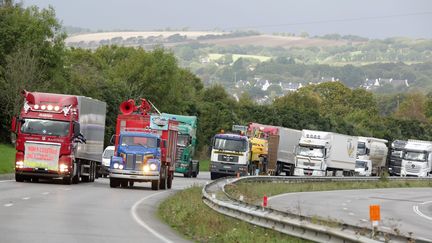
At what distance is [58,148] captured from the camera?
3969cm

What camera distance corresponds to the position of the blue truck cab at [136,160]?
132 ft

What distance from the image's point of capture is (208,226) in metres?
22.4

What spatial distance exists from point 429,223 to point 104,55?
348 ft

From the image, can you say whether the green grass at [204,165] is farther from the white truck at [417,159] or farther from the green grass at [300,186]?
the green grass at [300,186]

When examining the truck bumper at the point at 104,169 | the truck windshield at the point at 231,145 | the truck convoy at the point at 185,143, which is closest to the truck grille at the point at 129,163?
the truck bumper at the point at 104,169

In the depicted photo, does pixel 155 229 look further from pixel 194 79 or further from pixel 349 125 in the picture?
pixel 194 79

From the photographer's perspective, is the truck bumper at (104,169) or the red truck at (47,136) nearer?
the red truck at (47,136)

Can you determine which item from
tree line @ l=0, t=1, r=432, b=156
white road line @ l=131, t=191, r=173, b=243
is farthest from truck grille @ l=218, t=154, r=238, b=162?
white road line @ l=131, t=191, r=173, b=243

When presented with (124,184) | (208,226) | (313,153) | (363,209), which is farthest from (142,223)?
(313,153)

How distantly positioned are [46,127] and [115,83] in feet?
161

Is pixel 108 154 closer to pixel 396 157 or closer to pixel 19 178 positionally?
pixel 19 178

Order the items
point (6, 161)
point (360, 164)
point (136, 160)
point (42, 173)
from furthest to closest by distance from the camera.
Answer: point (360, 164) → point (6, 161) → point (136, 160) → point (42, 173)

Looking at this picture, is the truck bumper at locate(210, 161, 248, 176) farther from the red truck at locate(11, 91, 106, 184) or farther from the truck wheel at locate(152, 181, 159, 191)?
the red truck at locate(11, 91, 106, 184)

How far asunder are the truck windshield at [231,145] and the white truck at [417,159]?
102 ft
